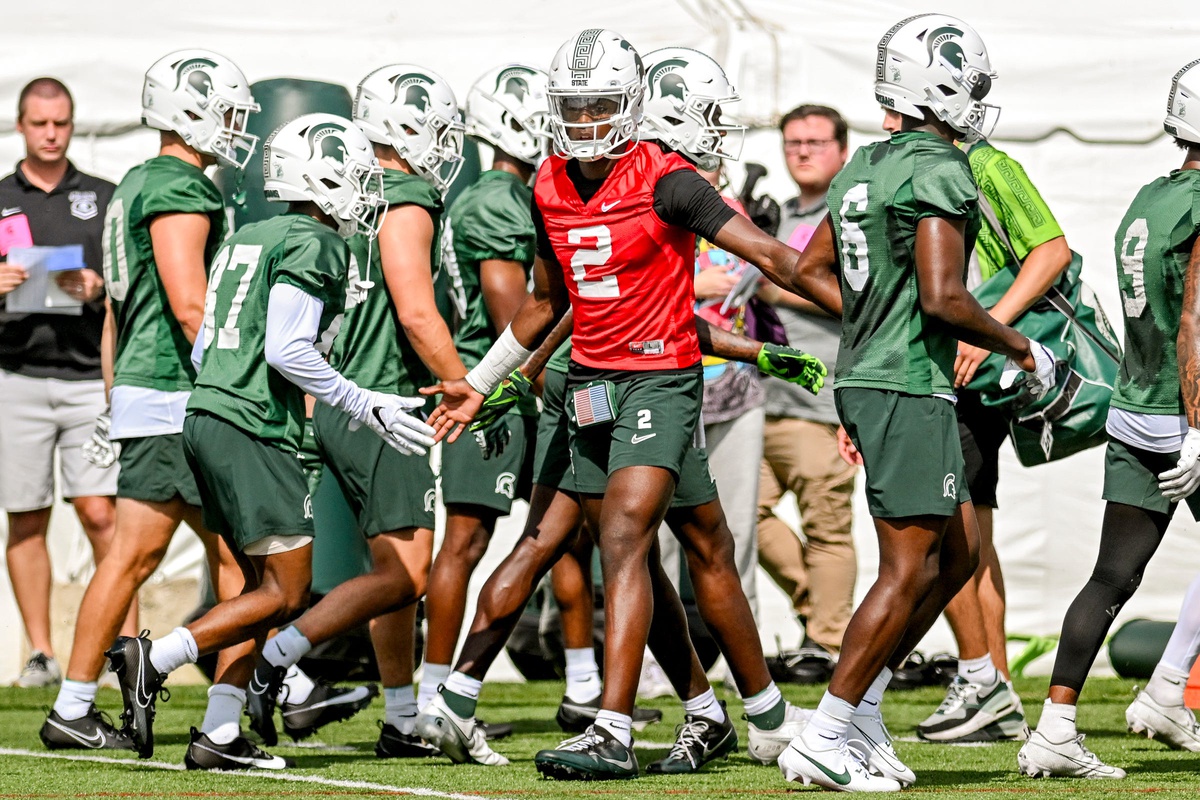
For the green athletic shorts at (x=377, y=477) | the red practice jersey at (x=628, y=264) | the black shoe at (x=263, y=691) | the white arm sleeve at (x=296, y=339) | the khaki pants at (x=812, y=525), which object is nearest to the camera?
the red practice jersey at (x=628, y=264)

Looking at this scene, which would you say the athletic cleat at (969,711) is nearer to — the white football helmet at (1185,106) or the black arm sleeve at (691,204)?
the white football helmet at (1185,106)

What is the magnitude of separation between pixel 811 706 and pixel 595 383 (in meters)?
2.68

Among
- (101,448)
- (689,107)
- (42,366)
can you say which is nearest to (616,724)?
(689,107)

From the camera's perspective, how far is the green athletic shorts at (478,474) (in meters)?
6.35

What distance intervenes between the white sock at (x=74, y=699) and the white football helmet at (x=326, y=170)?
1.76 meters

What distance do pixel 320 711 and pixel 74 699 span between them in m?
0.79

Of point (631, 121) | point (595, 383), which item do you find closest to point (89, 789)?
point (595, 383)

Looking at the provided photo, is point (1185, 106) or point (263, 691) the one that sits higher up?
point (1185, 106)

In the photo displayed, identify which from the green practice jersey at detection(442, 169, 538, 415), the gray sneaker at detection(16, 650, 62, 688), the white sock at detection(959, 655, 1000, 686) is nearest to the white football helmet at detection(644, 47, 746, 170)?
the green practice jersey at detection(442, 169, 538, 415)

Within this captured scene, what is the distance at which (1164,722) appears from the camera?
6.01 metres

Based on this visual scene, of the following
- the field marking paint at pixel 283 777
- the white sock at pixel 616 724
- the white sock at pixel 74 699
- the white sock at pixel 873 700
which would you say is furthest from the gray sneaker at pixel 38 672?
the white sock at pixel 873 700

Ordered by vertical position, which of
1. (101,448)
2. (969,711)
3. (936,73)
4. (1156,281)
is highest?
(936,73)

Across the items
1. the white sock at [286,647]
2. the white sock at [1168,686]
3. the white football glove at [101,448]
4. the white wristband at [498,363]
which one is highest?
the white wristband at [498,363]

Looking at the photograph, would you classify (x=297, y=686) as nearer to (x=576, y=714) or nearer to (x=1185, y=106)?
(x=576, y=714)
